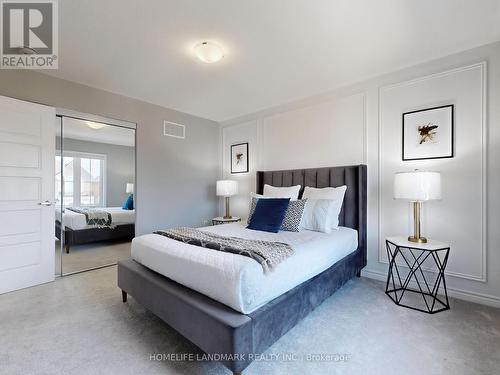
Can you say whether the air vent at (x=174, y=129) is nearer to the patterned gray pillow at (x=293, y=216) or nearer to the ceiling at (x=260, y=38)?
the ceiling at (x=260, y=38)

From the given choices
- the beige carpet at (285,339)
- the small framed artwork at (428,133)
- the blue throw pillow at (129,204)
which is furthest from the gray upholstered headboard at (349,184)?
the blue throw pillow at (129,204)

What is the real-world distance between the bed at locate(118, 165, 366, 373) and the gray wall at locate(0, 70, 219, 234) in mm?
1815

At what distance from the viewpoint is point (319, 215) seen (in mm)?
2822

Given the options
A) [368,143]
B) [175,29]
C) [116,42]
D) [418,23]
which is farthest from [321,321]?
Result: [116,42]

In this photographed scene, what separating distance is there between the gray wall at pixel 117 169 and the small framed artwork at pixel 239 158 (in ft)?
5.89

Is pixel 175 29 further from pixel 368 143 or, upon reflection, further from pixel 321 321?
pixel 321 321

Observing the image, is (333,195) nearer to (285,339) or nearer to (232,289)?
(285,339)

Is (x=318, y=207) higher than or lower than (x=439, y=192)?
lower

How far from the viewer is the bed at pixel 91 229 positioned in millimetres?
3218

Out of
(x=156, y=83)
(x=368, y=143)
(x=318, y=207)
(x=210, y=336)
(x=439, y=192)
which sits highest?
(x=156, y=83)

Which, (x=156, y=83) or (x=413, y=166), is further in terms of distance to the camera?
(x=156, y=83)

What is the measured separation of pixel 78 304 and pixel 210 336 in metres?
1.77

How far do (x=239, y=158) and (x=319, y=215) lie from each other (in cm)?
228

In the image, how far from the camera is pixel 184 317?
5.31 feet
